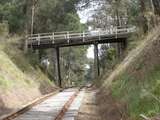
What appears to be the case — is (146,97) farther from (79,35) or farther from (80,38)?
(79,35)

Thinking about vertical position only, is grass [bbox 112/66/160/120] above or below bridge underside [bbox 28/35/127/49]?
below

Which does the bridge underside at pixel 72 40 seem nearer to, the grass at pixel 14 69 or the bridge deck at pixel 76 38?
the bridge deck at pixel 76 38

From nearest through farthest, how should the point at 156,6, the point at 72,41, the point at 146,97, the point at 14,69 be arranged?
the point at 146,97 → the point at 156,6 → the point at 14,69 → the point at 72,41

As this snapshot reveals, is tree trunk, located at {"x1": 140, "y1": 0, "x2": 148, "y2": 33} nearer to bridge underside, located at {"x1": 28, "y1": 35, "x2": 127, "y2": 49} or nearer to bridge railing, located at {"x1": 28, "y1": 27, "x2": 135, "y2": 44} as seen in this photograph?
bridge railing, located at {"x1": 28, "y1": 27, "x2": 135, "y2": 44}

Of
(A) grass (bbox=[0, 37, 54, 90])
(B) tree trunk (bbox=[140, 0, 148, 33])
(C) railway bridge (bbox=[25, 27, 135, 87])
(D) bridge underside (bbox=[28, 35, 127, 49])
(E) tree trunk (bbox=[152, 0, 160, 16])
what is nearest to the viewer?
(A) grass (bbox=[0, 37, 54, 90])

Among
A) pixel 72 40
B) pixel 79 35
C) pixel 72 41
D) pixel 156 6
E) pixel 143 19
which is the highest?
pixel 156 6

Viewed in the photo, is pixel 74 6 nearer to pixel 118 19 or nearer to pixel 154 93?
pixel 118 19

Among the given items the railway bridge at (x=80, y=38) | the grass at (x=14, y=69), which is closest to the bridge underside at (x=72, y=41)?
the railway bridge at (x=80, y=38)

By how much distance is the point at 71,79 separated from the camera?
106562mm

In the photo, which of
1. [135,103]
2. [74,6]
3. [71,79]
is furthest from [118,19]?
[135,103]

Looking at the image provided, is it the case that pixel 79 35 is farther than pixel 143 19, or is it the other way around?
pixel 79 35

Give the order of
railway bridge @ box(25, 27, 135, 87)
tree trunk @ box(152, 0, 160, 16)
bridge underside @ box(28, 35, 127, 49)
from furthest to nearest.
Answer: bridge underside @ box(28, 35, 127, 49) → railway bridge @ box(25, 27, 135, 87) → tree trunk @ box(152, 0, 160, 16)

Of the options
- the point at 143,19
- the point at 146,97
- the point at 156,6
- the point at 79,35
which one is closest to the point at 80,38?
the point at 79,35

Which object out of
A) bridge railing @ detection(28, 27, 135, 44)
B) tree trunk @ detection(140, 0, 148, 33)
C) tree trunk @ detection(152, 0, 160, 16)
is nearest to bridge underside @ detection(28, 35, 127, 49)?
bridge railing @ detection(28, 27, 135, 44)
